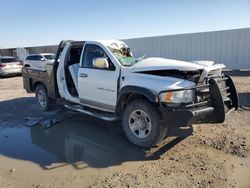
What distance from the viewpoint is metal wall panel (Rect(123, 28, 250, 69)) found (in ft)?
55.7

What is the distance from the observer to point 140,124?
197 inches

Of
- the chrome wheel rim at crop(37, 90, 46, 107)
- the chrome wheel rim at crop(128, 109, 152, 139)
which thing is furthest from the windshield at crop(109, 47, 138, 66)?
the chrome wheel rim at crop(37, 90, 46, 107)

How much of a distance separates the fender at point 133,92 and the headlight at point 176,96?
0.47ft

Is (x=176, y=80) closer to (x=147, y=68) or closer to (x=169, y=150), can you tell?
(x=147, y=68)

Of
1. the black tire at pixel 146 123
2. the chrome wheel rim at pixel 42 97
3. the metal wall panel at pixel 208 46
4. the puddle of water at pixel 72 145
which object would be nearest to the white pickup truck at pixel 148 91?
the black tire at pixel 146 123

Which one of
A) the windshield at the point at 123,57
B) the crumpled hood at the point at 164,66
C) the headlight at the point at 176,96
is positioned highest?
the windshield at the point at 123,57

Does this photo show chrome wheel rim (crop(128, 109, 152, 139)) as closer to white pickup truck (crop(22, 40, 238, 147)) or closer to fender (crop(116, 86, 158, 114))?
white pickup truck (crop(22, 40, 238, 147))

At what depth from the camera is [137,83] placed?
4.92 metres

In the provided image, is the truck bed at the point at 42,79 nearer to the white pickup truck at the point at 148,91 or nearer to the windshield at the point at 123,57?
the white pickup truck at the point at 148,91

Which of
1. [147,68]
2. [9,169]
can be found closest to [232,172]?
[147,68]

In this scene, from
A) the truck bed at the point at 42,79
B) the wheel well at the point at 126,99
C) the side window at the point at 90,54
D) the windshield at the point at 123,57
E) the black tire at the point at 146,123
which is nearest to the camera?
the black tire at the point at 146,123

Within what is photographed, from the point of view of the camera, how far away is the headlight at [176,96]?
4484 millimetres

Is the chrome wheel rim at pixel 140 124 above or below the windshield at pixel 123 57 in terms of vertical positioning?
below

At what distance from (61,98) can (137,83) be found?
2958mm
